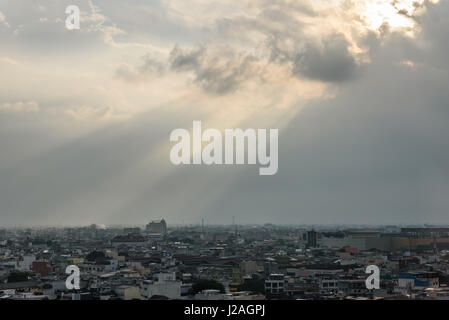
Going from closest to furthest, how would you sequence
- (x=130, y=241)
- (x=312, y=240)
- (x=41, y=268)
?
1. (x=41, y=268)
2. (x=312, y=240)
3. (x=130, y=241)

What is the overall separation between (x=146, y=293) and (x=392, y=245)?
1118 inches

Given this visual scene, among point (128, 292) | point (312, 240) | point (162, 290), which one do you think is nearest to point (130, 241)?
point (312, 240)

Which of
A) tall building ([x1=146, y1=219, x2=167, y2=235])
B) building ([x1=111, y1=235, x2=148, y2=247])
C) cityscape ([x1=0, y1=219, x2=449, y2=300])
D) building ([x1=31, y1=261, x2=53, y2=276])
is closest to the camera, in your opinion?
cityscape ([x1=0, y1=219, x2=449, y2=300])

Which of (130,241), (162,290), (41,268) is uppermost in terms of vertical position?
(130,241)

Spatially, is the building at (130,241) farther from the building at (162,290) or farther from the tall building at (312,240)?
the building at (162,290)

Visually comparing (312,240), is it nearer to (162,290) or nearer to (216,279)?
(216,279)

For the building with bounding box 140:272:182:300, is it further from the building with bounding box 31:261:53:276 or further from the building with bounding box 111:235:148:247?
the building with bounding box 111:235:148:247

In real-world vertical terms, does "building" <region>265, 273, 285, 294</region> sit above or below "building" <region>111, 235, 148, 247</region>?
below

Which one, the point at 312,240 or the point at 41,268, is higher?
the point at 312,240

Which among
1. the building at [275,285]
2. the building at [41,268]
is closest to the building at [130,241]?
the building at [41,268]

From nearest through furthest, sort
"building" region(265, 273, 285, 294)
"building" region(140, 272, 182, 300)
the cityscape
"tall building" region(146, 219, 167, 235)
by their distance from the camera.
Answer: the cityscape, "building" region(140, 272, 182, 300), "building" region(265, 273, 285, 294), "tall building" region(146, 219, 167, 235)

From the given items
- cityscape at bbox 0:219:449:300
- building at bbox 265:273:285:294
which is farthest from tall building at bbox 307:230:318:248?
building at bbox 265:273:285:294

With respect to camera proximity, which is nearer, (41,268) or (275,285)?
(275,285)

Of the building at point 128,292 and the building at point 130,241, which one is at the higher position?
the building at point 130,241
